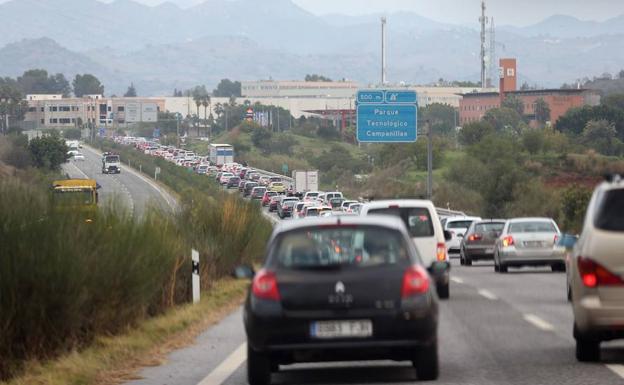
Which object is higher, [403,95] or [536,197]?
[403,95]

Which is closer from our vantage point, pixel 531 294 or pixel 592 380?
pixel 592 380

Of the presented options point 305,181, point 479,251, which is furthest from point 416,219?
point 305,181

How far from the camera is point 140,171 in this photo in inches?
6235

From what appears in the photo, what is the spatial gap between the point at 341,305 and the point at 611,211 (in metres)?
2.82

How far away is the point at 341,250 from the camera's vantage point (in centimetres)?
1373

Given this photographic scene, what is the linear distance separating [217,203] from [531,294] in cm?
1195

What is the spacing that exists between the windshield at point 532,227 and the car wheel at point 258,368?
23.7 meters

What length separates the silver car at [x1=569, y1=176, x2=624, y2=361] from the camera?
13.7 m

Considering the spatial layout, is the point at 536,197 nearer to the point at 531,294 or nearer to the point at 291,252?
the point at 531,294

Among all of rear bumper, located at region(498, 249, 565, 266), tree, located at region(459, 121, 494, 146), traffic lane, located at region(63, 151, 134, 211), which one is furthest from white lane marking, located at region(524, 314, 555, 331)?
tree, located at region(459, 121, 494, 146)

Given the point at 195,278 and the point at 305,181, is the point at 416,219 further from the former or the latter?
the point at 305,181

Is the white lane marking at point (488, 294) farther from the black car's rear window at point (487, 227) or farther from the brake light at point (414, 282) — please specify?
the black car's rear window at point (487, 227)

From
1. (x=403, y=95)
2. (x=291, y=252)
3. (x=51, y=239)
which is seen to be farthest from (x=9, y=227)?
(x=403, y=95)

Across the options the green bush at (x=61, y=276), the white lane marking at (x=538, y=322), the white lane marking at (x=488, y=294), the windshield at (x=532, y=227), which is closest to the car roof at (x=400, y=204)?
the white lane marking at (x=488, y=294)
